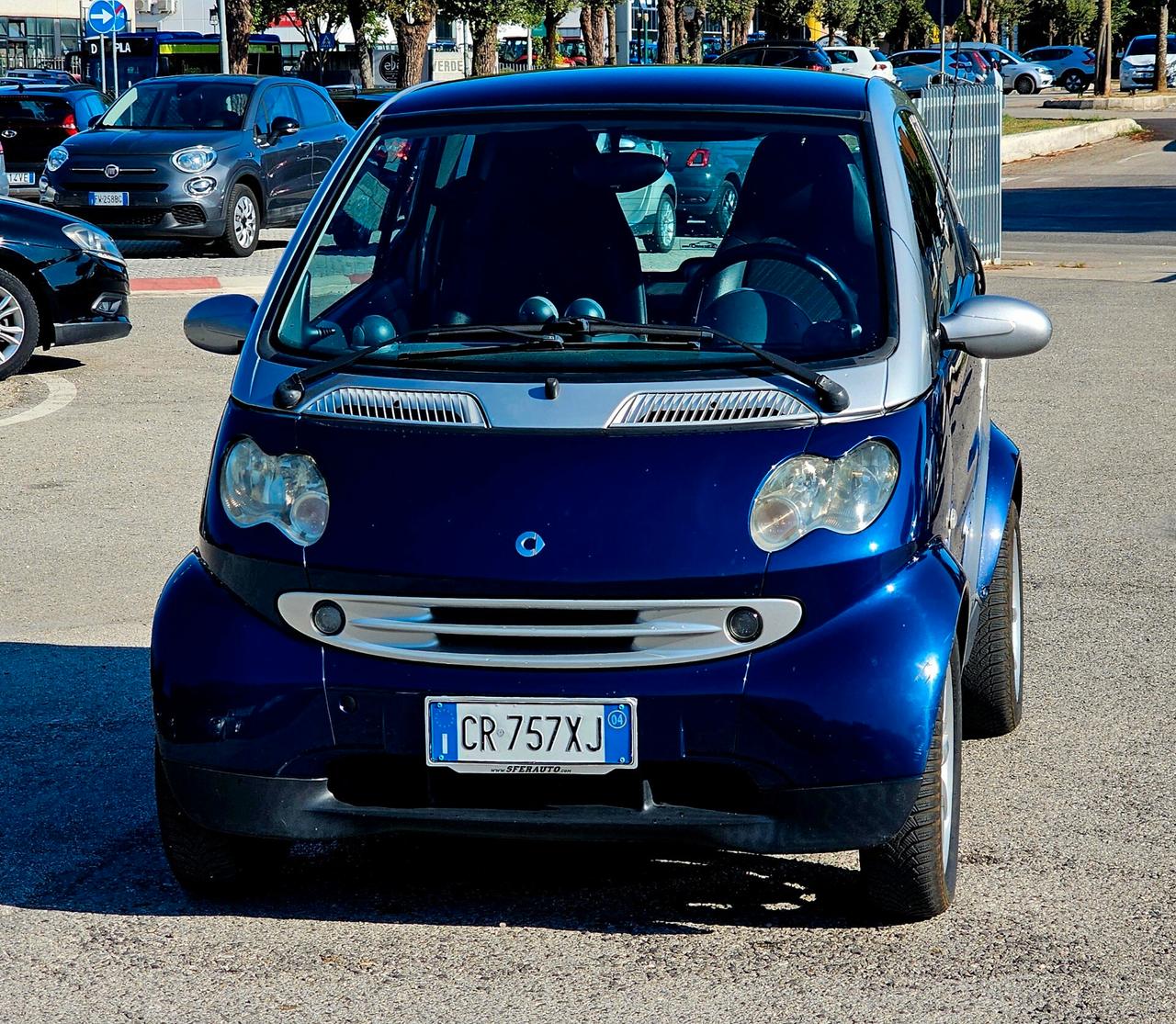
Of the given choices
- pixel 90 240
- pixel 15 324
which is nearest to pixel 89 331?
pixel 15 324

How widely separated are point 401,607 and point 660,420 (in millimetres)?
625

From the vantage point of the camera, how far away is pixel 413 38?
Result: 4525 cm

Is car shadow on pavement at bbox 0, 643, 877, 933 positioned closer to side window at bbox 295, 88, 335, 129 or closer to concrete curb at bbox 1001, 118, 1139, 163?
side window at bbox 295, 88, 335, 129

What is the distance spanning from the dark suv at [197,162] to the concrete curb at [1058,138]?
18388 mm

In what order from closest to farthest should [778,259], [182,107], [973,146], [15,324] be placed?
[778,259], [15,324], [973,146], [182,107]

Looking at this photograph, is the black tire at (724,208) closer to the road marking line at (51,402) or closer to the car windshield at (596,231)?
the car windshield at (596,231)

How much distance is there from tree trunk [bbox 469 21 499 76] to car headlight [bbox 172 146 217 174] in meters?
31.4

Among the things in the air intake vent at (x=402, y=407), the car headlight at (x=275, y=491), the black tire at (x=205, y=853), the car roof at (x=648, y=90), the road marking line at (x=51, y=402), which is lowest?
the road marking line at (x=51, y=402)

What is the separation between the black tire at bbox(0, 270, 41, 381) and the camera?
37.1ft

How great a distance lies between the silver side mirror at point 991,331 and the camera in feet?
13.9

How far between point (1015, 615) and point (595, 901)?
176 centimetres

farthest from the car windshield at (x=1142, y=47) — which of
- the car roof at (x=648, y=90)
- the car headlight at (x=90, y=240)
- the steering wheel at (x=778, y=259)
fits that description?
the steering wheel at (x=778, y=259)

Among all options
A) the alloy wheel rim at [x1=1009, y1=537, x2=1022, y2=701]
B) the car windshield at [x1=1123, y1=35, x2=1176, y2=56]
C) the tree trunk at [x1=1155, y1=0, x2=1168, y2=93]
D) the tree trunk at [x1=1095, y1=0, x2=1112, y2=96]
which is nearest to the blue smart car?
the alloy wheel rim at [x1=1009, y1=537, x2=1022, y2=701]

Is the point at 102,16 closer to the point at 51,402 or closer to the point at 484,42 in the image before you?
the point at 484,42
